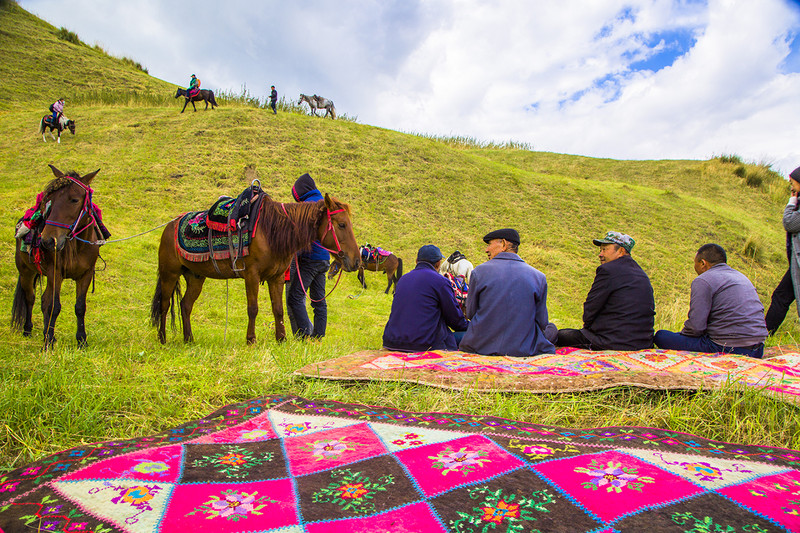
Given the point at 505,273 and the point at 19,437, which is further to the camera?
the point at 505,273

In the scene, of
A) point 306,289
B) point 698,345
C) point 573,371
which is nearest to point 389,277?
point 306,289

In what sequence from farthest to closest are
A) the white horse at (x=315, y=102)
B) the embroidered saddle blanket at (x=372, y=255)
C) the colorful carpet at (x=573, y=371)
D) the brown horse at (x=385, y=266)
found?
1. the white horse at (x=315, y=102)
2. the brown horse at (x=385, y=266)
3. the embroidered saddle blanket at (x=372, y=255)
4. the colorful carpet at (x=573, y=371)

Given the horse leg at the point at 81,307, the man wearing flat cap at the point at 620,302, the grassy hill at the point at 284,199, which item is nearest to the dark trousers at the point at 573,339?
the man wearing flat cap at the point at 620,302

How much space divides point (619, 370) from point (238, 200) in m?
4.30

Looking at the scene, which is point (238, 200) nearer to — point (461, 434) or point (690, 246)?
point (461, 434)

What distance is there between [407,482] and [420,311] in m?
3.02

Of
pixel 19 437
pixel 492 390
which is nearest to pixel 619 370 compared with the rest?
pixel 492 390

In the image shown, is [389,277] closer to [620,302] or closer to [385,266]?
[385,266]

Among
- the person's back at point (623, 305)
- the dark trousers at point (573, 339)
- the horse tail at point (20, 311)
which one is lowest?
the horse tail at point (20, 311)

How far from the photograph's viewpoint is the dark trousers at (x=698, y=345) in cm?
466

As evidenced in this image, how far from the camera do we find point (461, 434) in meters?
2.45

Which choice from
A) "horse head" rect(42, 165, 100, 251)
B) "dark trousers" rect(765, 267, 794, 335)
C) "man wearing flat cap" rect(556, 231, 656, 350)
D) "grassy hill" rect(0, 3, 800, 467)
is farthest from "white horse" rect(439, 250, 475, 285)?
"horse head" rect(42, 165, 100, 251)

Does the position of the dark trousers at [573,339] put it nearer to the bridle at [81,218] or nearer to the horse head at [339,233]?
the horse head at [339,233]

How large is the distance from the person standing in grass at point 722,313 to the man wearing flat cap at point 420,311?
2.59 meters
